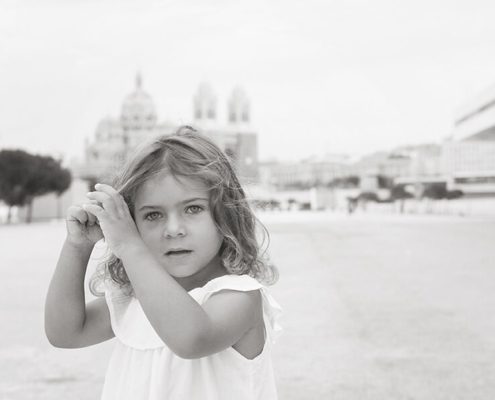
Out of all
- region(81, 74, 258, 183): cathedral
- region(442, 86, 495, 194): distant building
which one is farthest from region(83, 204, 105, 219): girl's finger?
region(81, 74, 258, 183): cathedral

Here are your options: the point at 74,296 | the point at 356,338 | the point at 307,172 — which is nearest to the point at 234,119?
the point at 307,172

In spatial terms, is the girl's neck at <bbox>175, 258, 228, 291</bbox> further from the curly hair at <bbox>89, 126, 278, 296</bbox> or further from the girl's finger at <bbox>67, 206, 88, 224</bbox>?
the girl's finger at <bbox>67, 206, 88, 224</bbox>

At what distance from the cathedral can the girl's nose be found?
63.0m

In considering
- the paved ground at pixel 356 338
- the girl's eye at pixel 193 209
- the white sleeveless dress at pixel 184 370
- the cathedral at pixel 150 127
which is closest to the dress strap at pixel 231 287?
the white sleeveless dress at pixel 184 370

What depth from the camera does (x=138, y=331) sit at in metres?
1.06

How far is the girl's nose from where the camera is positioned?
1.02m

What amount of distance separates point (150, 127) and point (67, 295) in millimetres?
76102

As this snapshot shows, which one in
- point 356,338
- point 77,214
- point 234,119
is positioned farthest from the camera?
point 234,119

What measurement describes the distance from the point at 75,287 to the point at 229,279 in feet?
0.85

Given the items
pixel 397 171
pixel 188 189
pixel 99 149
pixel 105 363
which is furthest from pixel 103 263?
pixel 397 171

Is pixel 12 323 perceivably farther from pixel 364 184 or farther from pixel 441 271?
pixel 364 184

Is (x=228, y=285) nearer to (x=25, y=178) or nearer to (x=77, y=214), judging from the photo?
(x=77, y=214)

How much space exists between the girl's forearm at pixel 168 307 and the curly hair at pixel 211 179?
154 mm

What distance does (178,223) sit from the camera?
3.38 feet
